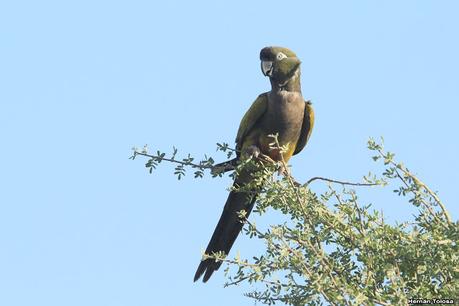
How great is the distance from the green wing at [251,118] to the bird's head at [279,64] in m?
0.20

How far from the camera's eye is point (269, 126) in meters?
6.71

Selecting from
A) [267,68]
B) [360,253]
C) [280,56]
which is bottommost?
[360,253]

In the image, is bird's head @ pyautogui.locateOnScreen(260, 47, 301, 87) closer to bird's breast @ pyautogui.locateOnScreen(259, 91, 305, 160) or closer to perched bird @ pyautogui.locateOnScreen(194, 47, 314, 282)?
perched bird @ pyautogui.locateOnScreen(194, 47, 314, 282)

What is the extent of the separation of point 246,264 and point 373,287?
2.05 feet

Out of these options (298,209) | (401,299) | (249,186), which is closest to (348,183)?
(298,209)

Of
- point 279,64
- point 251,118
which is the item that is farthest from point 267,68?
point 251,118

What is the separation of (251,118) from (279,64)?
1.69 feet

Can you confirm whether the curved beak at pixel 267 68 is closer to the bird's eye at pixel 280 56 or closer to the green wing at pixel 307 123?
the bird's eye at pixel 280 56

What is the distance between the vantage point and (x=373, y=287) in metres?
4.16

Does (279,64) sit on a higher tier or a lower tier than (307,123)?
higher

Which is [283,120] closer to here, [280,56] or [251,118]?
[251,118]

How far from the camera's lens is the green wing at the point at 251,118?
6750 millimetres

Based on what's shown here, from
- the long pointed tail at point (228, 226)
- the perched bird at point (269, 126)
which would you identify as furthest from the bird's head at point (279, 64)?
the long pointed tail at point (228, 226)

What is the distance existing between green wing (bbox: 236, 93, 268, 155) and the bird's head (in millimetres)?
202
